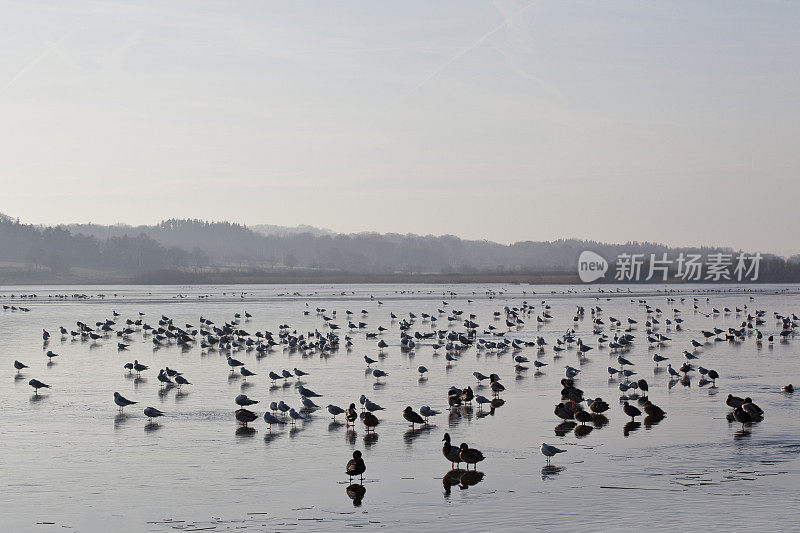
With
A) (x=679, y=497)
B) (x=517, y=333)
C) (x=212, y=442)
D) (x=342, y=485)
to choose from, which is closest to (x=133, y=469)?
(x=212, y=442)

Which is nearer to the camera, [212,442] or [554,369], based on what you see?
[212,442]

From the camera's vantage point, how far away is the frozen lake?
12984mm

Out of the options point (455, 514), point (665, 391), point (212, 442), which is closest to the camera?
point (455, 514)

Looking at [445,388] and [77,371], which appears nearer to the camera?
[445,388]

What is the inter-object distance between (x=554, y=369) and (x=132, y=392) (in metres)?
14.2

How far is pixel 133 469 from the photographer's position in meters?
16.0

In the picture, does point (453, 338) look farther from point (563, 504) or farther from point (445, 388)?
point (563, 504)

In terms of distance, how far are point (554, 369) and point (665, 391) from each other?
6379mm

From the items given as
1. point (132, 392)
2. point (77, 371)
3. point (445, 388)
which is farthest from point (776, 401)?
point (77, 371)

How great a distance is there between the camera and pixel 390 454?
17.4m

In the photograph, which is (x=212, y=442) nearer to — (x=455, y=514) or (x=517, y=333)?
(x=455, y=514)

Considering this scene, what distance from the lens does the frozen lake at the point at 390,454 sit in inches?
511

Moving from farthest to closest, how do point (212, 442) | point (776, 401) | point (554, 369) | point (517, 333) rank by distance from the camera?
point (517, 333) < point (554, 369) < point (776, 401) < point (212, 442)

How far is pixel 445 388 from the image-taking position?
26547 mm
